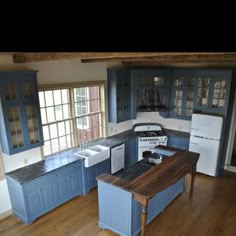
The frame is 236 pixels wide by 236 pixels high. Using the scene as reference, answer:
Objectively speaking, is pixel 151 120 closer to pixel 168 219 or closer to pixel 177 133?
pixel 177 133

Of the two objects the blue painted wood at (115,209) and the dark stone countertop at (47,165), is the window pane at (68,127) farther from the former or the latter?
the blue painted wood at (115,209)

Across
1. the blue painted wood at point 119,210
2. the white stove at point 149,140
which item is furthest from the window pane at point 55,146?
the white stove at point 149,140

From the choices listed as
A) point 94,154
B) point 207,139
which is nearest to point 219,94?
point 207,139

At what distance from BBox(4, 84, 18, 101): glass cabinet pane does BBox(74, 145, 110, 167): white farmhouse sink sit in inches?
64.3

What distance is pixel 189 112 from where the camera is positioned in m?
5.13

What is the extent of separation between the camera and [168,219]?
140 inches

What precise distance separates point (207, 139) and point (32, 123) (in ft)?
12.1

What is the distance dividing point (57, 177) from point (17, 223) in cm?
96

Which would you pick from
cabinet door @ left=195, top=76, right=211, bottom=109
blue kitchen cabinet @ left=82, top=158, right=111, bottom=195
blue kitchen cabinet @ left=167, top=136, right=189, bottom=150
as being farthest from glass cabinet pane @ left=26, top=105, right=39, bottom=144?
cabinet door @ left=195, top=76, right=211, bottom=109

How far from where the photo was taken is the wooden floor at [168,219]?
3.29m

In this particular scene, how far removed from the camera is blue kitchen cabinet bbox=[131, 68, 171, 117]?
5.14m

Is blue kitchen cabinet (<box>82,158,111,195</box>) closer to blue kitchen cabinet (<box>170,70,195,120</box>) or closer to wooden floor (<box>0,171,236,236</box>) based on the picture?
wooden floor (<box>0,171,236,236</box>)

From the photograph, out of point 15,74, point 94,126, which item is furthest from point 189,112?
point 15,74
